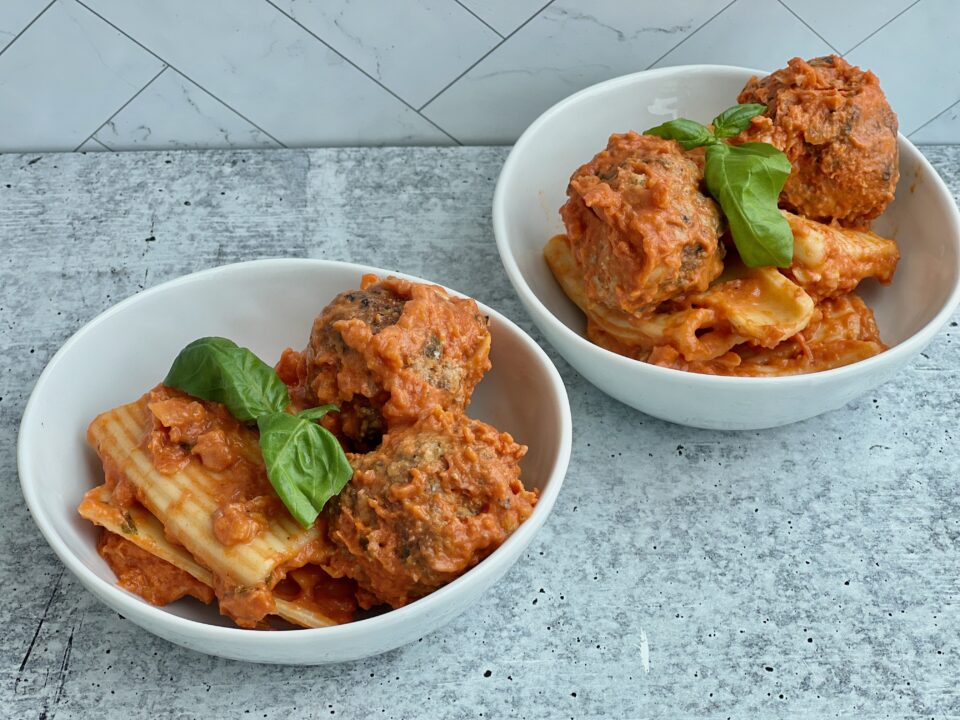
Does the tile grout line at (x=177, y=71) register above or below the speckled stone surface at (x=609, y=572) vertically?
above

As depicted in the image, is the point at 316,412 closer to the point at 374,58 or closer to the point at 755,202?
the point at 755,202

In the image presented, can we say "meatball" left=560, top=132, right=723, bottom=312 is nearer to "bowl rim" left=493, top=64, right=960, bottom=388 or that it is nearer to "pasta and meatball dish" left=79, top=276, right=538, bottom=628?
"bowl rim" left=493, top=64, right=960, bottom=388

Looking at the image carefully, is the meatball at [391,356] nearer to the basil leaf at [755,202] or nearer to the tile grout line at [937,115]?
the basil leaf at [755,202]

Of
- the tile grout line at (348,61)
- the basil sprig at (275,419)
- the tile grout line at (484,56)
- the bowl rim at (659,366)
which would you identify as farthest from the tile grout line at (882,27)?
the basil sprig at (275,419)

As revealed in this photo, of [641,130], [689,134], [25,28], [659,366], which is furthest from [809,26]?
[25,28]

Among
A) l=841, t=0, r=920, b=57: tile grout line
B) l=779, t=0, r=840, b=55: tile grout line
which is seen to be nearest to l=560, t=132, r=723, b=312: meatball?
l=779, t=0, r=840, b=55: tile grout line

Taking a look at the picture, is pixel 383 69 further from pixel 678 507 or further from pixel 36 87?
pixel 678 507

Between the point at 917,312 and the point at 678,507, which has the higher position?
the point at 917,312

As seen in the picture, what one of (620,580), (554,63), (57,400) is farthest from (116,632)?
(554,63)
